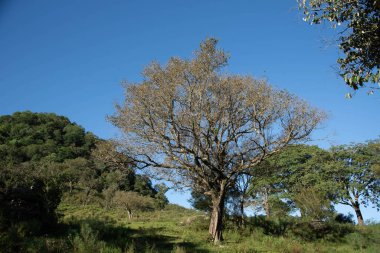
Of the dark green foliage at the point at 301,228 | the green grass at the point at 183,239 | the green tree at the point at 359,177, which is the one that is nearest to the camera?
the green grass at the point at 183,239

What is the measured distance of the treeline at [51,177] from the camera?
15367 millimetres

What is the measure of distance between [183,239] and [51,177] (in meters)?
8.54

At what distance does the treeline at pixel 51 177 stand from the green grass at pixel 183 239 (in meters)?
1.42

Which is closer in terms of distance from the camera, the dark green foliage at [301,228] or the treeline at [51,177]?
the treeline at [51,177]

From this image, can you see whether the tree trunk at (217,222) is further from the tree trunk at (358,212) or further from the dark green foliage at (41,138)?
the dark green foliage at (41,138)

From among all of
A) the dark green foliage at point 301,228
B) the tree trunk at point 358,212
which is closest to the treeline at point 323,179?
the tree trunk at point 358,212

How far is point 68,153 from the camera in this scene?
10419 cm

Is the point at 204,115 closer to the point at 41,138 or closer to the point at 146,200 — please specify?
the point at 146,200

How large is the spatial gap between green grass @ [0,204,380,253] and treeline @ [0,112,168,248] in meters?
1.42

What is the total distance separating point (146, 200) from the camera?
59.0m

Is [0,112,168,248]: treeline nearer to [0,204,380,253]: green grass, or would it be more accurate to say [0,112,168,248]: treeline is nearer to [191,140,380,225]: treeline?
[0,204,380,253]: green grass

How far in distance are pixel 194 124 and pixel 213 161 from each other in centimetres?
413

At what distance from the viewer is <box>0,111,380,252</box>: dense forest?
47.1ft

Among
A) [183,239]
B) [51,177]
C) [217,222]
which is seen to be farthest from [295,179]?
[51,177]
